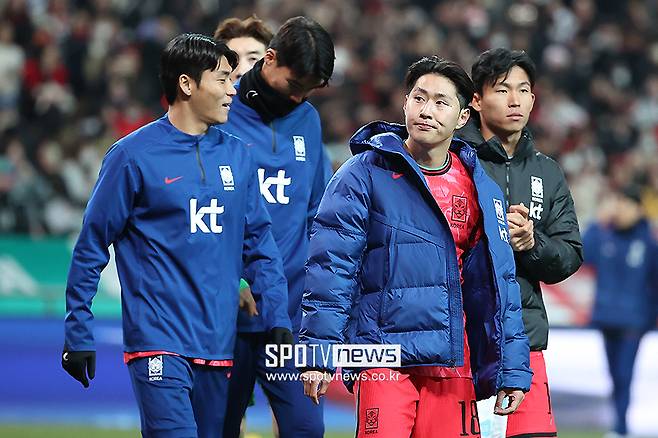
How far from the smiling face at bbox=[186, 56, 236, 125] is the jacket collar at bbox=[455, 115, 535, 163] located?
1242 millimetres

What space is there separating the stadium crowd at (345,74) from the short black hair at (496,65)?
9349 millimetres

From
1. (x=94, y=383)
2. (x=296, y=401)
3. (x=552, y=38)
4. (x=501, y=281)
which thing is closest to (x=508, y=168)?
(x=501, y=281)

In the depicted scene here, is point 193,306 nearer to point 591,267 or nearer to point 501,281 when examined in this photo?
point 501,281

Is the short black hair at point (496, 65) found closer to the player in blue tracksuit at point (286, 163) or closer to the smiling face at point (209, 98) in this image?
the player in blue tracksuit at point (286, 163)

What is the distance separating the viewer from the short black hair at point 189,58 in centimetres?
590

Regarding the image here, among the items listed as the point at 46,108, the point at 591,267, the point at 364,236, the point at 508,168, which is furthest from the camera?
the point at 46,108

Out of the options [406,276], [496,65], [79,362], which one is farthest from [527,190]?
[79,362]

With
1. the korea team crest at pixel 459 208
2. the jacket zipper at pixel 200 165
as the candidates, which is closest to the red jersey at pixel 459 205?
the korea team crest at pixel 459 208

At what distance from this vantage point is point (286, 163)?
6.69m

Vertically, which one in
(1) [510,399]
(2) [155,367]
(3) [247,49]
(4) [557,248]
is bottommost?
(1) [510,399]

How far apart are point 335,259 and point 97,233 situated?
3.85ft

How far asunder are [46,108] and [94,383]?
5.46 m

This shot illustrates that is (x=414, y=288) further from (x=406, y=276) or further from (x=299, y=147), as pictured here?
(x=299, y=147)

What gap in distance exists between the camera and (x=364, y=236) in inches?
210
